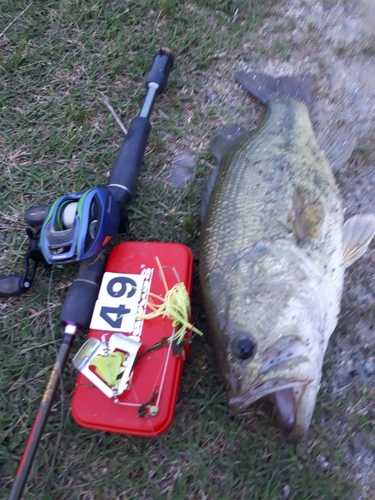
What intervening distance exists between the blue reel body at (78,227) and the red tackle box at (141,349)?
0.65ft

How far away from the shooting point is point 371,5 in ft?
11.8

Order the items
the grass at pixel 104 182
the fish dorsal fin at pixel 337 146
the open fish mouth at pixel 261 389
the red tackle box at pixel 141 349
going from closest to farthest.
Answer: the open fish mouth at pixel 261 389 → the red tackle box at pixel 141 349 → the grass at pixel 104 182 → the fish dorsal fin at pixel 337 146

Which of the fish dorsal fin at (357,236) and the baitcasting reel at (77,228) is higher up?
the fish dorsal fin at (357,236)

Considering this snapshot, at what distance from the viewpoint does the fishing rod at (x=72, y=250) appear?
2.20 metres

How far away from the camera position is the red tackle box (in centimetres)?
211

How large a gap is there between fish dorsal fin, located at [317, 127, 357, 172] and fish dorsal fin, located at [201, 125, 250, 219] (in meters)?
0.52

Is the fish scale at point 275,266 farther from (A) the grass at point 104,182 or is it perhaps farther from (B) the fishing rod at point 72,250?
(B) the fishing rod at point 72,250

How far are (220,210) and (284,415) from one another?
1083mm

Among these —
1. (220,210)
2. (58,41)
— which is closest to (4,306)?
(220,210)

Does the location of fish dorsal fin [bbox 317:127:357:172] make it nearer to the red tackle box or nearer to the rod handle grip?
the red tackle box

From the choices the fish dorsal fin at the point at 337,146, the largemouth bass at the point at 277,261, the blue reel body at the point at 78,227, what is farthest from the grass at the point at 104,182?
the fish dorsal fin at the point at 337,146

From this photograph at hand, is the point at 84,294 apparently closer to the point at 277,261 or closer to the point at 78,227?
the point at 78,227

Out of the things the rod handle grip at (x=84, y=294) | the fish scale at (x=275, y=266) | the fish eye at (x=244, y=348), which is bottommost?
the rod handle grip at (x=84, y=294)

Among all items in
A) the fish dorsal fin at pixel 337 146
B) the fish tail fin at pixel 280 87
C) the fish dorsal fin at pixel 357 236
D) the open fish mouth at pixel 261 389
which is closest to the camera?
the open fish mouth at pixel 261 389
